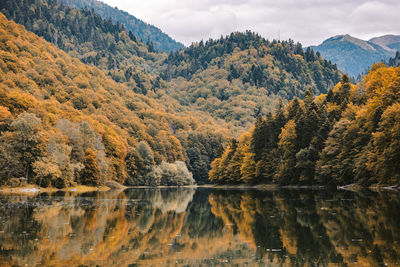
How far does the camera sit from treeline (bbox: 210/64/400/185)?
188 feet

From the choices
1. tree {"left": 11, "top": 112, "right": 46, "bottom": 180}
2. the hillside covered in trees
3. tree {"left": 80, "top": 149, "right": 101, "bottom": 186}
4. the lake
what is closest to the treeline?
the lake

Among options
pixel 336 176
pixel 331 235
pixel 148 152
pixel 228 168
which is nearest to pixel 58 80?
pixel 148 152

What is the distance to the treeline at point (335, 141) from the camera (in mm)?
57312

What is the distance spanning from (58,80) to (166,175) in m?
67.1

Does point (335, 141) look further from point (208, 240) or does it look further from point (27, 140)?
point (208, 240)

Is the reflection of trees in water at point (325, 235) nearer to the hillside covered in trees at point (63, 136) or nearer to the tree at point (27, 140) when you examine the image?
the tree at point (27, 140)

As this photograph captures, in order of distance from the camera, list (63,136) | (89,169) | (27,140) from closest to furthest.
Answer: (27,140) → (63,136) → (89,169)

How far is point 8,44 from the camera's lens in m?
174

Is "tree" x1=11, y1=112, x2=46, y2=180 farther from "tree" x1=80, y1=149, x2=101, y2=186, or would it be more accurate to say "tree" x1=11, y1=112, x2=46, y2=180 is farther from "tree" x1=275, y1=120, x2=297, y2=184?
"tree" x1=275, y1=120, x2=297, y2=184

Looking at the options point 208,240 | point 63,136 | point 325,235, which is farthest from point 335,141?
point 208,240

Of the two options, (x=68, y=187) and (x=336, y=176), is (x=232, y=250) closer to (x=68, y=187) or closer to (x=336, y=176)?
(x=336, y=176)

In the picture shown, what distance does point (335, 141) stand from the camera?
74.0m

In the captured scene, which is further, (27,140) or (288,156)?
(288,156)

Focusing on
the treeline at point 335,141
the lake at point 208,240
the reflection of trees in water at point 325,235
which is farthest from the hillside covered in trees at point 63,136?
the reflection of trees in water at point 325,235
